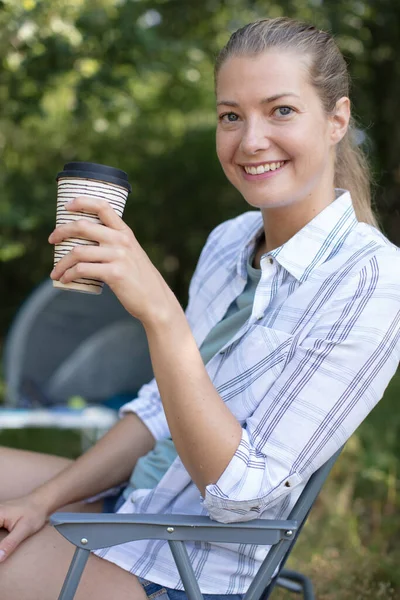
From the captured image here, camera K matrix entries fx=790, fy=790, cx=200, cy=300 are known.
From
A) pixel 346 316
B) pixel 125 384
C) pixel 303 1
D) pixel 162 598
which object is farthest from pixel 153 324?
pixel 303 1

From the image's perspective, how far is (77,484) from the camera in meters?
1.82

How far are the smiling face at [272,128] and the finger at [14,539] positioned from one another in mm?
831

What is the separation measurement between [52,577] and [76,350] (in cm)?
372

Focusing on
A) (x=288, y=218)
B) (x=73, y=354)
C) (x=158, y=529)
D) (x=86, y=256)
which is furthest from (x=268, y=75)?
(x=73, y=354)

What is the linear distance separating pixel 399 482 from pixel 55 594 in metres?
2.29

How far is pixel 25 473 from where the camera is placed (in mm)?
1886

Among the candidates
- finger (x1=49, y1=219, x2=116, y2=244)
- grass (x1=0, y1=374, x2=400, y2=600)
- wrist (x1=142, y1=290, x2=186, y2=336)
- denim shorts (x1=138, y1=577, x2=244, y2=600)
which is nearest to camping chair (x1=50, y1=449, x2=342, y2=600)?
denim shorts (x1=138, y1=577, x2=244, y2=600)

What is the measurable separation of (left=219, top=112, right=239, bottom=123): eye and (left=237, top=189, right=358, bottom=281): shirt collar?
0.90ft

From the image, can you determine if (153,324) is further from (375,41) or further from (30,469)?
(375,41)

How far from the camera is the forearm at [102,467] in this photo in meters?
1.78

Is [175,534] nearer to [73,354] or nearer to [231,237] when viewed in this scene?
[231,237]

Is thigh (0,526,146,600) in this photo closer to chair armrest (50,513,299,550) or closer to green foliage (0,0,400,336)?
chair armrest (50,513,299,550)

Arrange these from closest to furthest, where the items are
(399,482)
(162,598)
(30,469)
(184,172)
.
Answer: (162,598) < (30,469) < (399,482) < (184,172)

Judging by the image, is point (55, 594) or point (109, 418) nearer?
point (55, 594)
